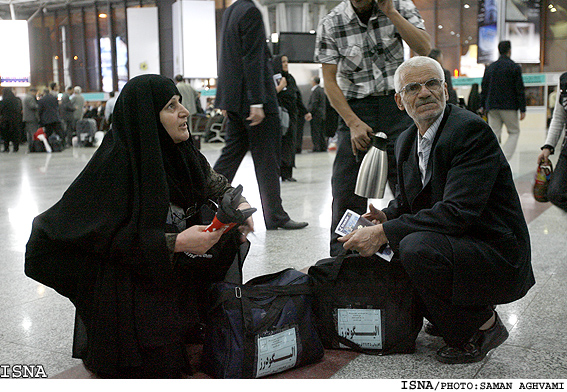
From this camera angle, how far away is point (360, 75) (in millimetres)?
3027

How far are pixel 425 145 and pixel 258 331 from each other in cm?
87

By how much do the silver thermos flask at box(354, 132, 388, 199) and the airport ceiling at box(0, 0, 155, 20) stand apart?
26936mm

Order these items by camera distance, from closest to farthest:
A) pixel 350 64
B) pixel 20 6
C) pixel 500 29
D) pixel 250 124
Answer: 1. pixel 350 64
2. pixel 250 124
3. pixel 500 29
4. pixel 20 6

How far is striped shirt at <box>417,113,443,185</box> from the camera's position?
6.97 feet

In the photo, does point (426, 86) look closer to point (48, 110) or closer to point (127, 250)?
point (127, 250)

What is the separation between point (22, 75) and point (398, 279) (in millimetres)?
23427

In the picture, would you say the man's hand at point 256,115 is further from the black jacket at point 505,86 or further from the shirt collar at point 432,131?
the black jacket at point 505,86

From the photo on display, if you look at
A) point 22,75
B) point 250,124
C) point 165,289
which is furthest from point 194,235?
point 22,75

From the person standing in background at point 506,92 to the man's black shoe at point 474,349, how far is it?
6479 mm

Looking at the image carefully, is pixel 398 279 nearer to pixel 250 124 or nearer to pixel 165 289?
pixel 165 289

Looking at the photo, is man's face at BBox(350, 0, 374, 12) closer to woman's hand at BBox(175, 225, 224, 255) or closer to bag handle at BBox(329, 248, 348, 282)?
bag handle at BBox(329, 248, 348, 282)

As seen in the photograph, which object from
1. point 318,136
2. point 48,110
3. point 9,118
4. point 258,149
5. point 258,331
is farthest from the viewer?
point 9,118

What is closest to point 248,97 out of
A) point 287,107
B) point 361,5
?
point 361,5

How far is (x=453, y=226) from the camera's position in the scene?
1942 mm
